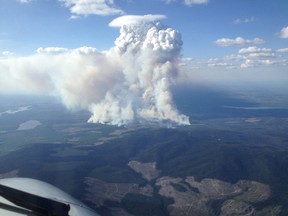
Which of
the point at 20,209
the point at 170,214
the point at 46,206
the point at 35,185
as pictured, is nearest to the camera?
the point at 46,206

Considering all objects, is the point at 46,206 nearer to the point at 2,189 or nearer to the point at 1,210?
the point at 2,189

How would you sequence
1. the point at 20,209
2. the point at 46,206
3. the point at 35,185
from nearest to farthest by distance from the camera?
the point at 46,206 → the point at 20,209 → the point at 35,185

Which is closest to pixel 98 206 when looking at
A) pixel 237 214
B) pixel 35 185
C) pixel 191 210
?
pixel 191 210

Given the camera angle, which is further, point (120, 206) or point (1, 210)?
point (120, 206)

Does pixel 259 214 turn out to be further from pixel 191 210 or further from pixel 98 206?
pixel 98 206

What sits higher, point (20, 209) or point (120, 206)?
point (20, 209)

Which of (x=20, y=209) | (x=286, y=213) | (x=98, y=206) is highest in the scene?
(x=20, y=209)

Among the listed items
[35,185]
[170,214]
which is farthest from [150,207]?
[35,185]

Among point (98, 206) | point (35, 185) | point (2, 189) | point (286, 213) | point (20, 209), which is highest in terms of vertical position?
point (2, 189)

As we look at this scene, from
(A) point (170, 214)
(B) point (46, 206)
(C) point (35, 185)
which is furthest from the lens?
(A) point (170, 214)
